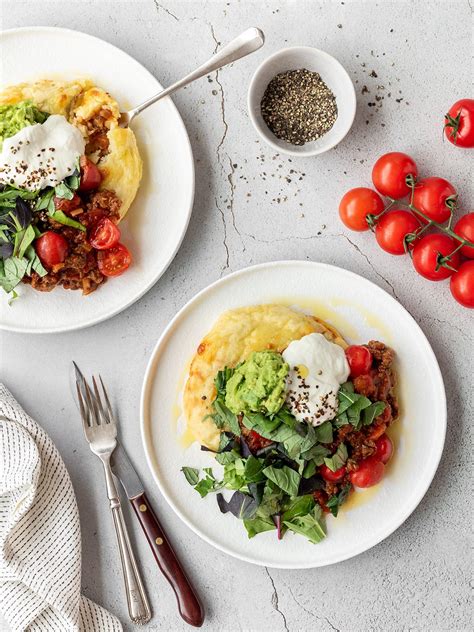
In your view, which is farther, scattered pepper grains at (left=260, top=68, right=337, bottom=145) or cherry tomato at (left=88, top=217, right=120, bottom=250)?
scattered pepper grains at (left=260, top=68, right=337, bottom=145)

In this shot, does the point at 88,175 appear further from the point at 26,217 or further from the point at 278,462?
the point at 278,462

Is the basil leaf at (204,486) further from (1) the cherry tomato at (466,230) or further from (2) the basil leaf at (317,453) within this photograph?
(1) the cherry tomato at (466,230)

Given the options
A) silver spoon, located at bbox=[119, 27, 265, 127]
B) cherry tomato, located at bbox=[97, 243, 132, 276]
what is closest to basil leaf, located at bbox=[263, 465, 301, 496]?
cherry tomato, located at bbox=[97, 243, 132, 276]

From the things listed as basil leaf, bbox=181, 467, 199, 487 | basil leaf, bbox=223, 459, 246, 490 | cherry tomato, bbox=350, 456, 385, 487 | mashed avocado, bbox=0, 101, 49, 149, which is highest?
mashed avocado, bbox=0, 101, 49, 149

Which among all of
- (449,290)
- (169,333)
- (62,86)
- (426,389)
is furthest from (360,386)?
(62,86)

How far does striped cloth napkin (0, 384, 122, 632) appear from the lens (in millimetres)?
3344

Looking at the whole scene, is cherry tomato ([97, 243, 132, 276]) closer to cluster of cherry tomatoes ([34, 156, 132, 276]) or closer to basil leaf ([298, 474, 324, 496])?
cluster of cherry tomatoes ([34, 156, 132, 276])

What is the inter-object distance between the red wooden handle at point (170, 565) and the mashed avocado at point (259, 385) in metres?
0.78

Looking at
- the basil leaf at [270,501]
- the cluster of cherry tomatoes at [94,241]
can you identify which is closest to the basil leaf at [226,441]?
the basil leaf at [270,501]

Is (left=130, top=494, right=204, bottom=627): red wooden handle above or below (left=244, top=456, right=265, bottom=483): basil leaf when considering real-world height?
below

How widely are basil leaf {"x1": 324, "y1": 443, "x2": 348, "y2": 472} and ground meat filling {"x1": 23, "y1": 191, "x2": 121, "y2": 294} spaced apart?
1365mm

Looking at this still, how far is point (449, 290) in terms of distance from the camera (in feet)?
11.0

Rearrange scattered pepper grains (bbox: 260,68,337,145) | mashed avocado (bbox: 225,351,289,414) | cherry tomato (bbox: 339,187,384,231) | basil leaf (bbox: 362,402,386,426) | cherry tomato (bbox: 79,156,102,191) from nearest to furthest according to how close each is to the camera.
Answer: mashed avocado (bbox: 225,351,289,414)
basil leaf (bbox: 362,402,386,426)
cherry tomato (bbox: 79,156,102,191)
cherry tomato (bbox: 339,187,384,231)
scattered pepper grains (bbox: 260,68,337,145)

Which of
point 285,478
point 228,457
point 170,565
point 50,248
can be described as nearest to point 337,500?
point 285,478
